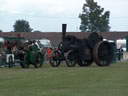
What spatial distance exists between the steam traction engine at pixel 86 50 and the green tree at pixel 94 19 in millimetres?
66328

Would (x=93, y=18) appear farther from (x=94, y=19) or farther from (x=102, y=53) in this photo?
(x=102, y=53)

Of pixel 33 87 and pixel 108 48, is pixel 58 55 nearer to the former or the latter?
pixel 108 48

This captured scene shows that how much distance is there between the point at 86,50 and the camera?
26.8 meters

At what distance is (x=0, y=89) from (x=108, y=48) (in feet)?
50.5

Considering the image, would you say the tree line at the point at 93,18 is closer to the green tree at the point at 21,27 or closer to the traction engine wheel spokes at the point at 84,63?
the green tree at the point at 21,27

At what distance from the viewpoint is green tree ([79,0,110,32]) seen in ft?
309

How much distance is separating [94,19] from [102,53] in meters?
67.7

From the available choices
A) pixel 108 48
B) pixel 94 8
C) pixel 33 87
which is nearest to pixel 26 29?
pixel 94 8

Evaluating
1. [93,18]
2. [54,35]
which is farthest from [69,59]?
[93,18]

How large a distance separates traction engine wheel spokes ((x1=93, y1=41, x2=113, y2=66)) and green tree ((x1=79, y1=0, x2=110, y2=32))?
66.0m

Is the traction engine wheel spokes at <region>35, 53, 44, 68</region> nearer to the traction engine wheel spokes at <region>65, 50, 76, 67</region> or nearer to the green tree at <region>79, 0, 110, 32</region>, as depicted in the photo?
the traction engine wheel spokes at <region>65, 50, 76, 67</region>

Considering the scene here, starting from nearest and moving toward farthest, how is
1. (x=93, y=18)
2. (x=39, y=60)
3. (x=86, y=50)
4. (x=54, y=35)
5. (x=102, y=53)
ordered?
(x=39, y=60)
(x=86, y=50)
(x=102, y=53)
(x=54, y=35)
(x=93, y=18)

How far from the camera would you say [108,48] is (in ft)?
90.3

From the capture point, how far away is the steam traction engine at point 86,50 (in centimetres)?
2652
